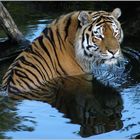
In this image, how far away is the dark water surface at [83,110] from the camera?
3723 mm

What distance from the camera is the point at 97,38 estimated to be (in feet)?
15.0

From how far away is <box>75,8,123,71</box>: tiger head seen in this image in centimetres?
446

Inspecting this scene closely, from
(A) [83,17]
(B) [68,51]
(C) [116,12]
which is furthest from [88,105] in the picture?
(C) [116,12]

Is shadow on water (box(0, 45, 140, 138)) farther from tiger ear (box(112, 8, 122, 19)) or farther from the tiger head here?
tiger ear (box(112, 8, 122, 19))

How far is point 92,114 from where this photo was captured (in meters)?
4.16

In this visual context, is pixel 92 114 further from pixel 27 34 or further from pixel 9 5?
pixel 9 5

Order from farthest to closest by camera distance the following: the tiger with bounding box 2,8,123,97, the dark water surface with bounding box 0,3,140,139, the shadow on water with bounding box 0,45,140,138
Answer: the tiger with bounding box 2,8,123,97 → the shadow on water with bounding box 0,45,140,138 → the dark water surface with bounding box 0,3,140,139

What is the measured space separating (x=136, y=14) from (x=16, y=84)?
3.89 m

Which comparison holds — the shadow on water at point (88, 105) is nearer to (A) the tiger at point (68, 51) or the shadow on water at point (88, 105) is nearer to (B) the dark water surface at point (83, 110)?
(B) the dark water surface at point (83, 110)

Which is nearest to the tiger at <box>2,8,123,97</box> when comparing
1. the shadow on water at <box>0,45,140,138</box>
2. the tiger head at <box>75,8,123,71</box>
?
the tiger head at <box>75,8,123,71</box>

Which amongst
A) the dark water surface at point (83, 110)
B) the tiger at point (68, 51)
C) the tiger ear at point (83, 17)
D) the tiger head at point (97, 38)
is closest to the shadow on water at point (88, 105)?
the dark water surface at point (83, 110)

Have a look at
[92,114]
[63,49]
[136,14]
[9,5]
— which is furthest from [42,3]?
[92,114]

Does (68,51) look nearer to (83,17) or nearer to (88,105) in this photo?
(83,17)

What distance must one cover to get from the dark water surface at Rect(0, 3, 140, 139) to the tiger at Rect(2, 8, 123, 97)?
0.49 feet
